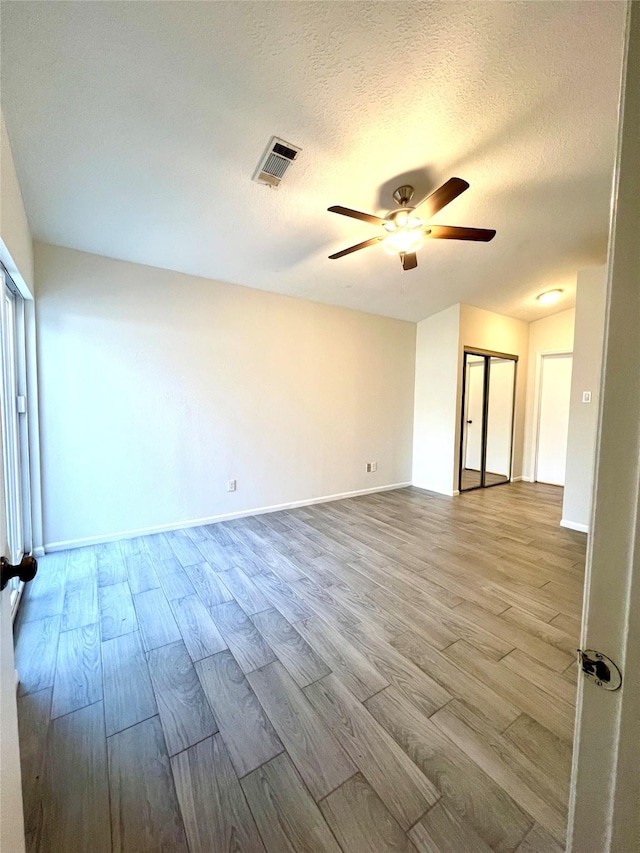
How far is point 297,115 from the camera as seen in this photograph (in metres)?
1.68

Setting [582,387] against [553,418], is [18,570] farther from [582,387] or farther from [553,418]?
[553,418]

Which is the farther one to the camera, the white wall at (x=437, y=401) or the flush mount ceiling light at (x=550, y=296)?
the white wall at (x=437, y=401)

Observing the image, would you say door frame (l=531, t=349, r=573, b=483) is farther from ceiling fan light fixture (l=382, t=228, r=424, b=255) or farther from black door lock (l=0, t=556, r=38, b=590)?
black door lock (l=0, t=556, r=38, b=590)

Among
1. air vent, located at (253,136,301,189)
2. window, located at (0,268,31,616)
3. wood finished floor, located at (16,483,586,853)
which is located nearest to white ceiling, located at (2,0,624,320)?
air vent, located at (253,136,301,189)

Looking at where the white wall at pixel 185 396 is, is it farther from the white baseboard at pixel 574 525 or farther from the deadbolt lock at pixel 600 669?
the deadbolt lock at pixel 600 669

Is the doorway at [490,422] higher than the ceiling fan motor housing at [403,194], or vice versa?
the ceiling fan motor housing at [403,194]

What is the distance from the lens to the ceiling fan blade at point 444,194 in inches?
64.0

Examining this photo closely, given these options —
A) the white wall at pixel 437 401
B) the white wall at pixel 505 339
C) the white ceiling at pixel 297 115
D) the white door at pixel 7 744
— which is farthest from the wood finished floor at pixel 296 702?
the white wall at pixel 505 339

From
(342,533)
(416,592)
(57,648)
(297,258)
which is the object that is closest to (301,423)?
(342,533)

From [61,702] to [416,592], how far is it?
195 cm

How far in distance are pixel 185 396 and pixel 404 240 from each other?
2366mm

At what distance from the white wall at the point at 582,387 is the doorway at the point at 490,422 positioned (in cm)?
139

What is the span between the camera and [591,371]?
11.1 feet

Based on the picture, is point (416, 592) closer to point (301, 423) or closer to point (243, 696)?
point (243, 696)
